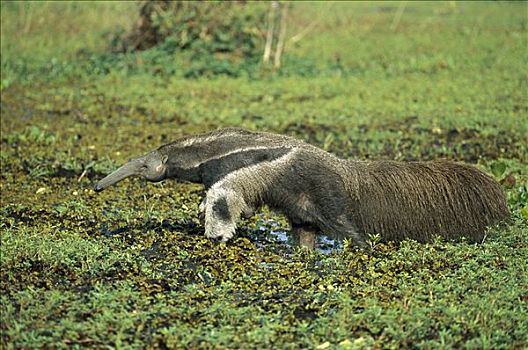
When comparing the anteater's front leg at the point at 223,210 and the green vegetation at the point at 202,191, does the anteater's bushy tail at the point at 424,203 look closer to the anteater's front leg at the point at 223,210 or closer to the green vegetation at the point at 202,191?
the green vegetation at the point at 202,191

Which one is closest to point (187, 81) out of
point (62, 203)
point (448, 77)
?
point (448, 77)

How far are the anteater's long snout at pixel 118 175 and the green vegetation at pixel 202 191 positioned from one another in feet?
1.35

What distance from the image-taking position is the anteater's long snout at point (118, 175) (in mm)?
6824

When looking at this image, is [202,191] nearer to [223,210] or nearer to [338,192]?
[223,210]

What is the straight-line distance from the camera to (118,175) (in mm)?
6824

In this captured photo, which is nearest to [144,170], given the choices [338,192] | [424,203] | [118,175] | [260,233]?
[118,175]

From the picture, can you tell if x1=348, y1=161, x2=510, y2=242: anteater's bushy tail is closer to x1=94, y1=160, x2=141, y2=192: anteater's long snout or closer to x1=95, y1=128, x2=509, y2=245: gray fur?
x1=95, y1=128, x2=509, y2=245: gray fur

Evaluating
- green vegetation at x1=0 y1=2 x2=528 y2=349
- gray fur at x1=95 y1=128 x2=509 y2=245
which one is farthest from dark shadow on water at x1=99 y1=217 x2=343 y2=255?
gray fur at x1=95 y1=128 x2=509 y2=245

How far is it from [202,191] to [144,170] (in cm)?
185

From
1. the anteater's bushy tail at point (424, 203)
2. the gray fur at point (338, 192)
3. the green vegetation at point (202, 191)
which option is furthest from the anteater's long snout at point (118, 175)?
the anteater's bushy tail at point (424, 203)

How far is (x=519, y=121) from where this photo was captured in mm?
11766

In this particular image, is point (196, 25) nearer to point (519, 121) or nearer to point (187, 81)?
point (187, 81)

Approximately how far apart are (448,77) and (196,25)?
4891mm

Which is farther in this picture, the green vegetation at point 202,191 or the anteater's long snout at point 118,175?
the anteater's long snout at point 118,175
